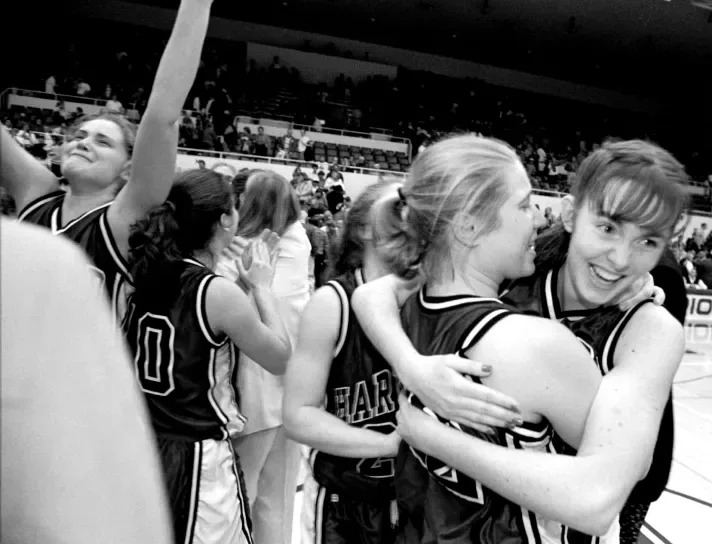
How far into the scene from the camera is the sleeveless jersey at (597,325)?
1.15 meters

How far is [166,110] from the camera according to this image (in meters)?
1.40

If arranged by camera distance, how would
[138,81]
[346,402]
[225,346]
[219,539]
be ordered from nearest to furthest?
[346,402]
[219,539]
[225,346]
[138,81]

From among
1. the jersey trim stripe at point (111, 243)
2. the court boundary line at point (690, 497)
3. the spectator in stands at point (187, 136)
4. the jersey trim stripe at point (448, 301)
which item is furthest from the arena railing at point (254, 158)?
the jersey trim stripe at point (448, 301)

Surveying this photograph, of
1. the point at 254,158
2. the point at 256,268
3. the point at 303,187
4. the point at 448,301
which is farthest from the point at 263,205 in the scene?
the point at 254,158

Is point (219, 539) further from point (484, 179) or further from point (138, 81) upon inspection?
point (138, 81)

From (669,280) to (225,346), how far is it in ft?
4.23

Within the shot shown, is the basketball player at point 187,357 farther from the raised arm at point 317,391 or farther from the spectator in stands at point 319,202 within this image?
the spectator in stands at point 319,202

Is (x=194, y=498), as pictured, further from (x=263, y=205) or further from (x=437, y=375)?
(x=263, y=205)

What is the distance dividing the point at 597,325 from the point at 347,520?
2.74 ft

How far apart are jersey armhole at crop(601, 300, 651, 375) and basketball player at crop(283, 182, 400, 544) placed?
0.49 m

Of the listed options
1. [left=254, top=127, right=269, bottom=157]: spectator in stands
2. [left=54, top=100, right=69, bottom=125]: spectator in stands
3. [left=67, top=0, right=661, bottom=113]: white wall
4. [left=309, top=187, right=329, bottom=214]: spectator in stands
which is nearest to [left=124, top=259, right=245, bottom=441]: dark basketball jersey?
[left=309, top=187, right=329, bottom=214]: spectator in stands

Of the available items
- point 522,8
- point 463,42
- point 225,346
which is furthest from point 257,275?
point 463,42

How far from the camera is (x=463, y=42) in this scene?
2219 cm

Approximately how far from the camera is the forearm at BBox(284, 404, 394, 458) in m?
1.34
